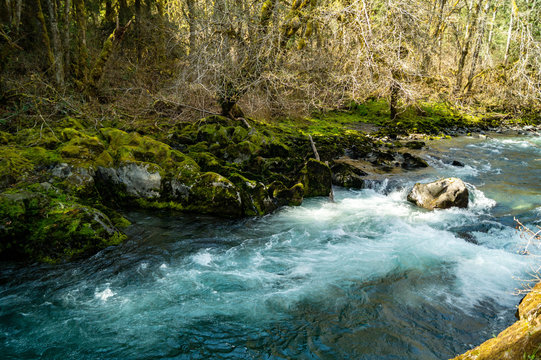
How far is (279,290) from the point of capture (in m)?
5.12

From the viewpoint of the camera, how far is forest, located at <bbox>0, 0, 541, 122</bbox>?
17.4 feet

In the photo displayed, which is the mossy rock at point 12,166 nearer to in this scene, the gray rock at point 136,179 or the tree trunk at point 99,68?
the gray rock at point 136,179

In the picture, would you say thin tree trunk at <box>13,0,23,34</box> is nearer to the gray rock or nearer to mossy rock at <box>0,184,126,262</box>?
the gray rock

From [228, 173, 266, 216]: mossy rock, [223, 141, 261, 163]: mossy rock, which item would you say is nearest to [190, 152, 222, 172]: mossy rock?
[228, 173, 266, 216]: mossy rock

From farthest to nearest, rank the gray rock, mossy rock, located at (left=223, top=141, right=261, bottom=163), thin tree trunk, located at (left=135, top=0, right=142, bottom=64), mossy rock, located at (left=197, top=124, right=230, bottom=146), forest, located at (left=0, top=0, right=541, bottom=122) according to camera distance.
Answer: thin tree trunk, located at (left=135, top=0, right=142, bottom=64), mossy rock, located at (left=197, top=124, right=230, bottom=146), mossy rock, located at (left=223, top=141, right=261, bottom=163), the gray rock, forest, located at (left=0, top=0, right=541, bottom=122)

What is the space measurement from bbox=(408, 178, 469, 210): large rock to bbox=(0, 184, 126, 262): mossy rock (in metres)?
6.99

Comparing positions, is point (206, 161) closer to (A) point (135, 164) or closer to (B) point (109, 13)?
(A) point (135, 164)

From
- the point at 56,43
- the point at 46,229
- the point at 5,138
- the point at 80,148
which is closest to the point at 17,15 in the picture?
the point at 56,43

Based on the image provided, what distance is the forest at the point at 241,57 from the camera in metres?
5.31

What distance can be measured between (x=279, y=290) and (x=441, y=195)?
17.8 ft

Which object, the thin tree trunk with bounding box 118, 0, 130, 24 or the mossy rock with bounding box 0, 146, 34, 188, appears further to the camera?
the thin tree trunk with bounding box 118, 0, 130, 24

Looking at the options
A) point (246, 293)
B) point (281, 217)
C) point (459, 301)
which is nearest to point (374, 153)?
point (281, 217)

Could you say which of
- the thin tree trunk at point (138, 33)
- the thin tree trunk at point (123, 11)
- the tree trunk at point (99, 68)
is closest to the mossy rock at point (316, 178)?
the tree trunk at point (99, 68)

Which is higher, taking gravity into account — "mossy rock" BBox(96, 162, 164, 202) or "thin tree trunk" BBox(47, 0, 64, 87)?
"thin tree trunk" BBox(47, 0, 64, 87)
